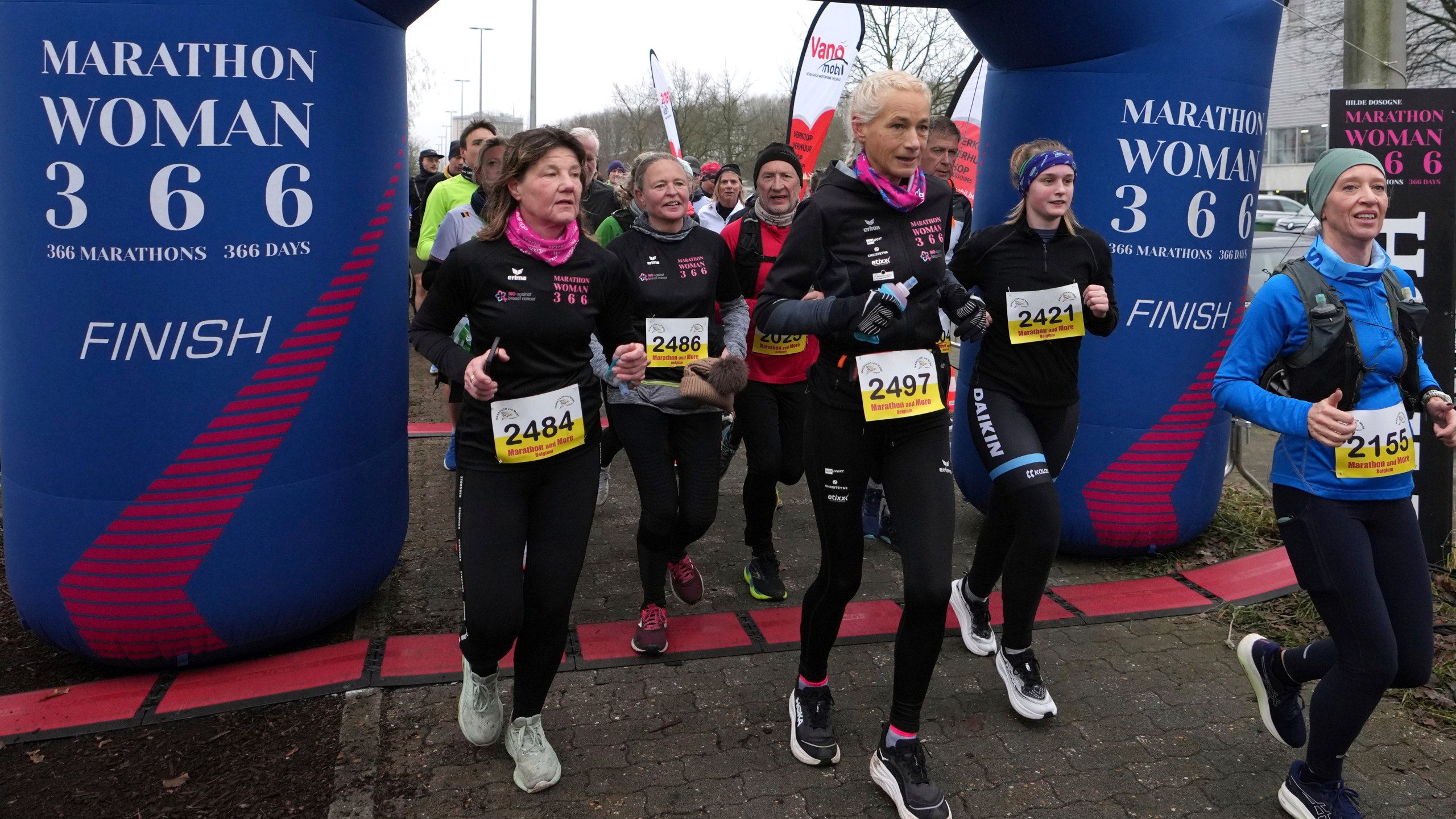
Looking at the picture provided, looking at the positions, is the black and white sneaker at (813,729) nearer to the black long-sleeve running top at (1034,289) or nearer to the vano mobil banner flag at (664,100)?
the black long-sleeve running top at (1034,289)

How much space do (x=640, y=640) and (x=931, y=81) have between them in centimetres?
2013

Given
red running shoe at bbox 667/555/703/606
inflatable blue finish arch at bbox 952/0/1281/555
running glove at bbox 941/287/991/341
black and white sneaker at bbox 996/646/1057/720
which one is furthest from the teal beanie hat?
red running shoe at bbox 667/555/703/606

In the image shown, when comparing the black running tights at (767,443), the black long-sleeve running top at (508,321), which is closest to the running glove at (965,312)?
the black long-sleeve running top at (508,321)

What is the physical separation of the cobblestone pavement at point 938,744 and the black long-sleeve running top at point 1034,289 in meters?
1.15

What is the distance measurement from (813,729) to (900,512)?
820mm

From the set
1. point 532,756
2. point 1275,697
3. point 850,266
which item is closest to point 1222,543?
point 1275,697

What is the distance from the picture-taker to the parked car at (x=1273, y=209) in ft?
78.6

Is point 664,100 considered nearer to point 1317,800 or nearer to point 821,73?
point 821,73

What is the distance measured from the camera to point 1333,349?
3066 millimetres

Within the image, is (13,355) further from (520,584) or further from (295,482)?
(520,584)

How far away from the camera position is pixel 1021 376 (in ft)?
12.7

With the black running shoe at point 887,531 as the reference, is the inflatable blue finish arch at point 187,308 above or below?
above

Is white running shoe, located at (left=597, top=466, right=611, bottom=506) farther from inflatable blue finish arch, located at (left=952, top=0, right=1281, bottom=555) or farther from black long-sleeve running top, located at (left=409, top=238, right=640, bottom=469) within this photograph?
black long-sleeve running top, located at (left=409, top=238, right=640, bottom=469)

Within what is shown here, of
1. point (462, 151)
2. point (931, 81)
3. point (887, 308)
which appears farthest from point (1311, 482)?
point (931, 81)
